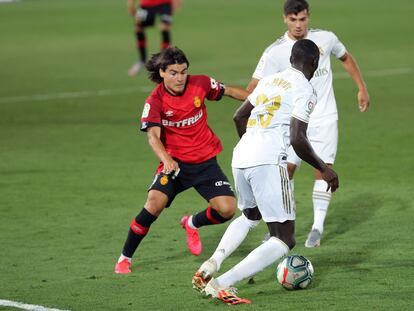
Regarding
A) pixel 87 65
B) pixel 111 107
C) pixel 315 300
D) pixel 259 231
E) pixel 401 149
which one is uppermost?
pixel 315 300

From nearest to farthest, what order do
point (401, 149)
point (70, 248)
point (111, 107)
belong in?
point (70, 248) < point (401, 149) < point (111, 107)

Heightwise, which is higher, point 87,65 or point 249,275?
point 249,275

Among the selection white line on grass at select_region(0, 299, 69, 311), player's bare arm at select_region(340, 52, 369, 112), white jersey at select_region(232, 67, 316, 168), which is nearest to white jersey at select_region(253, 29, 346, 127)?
player's bare arm at select_region(340, 52, 369, 112)

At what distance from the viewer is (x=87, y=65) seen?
86.9ft

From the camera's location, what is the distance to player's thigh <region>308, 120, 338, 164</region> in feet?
36.1

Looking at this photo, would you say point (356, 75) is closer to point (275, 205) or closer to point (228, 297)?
point (275, 205)

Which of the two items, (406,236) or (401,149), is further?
(401,149)

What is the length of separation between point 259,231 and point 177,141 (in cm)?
198

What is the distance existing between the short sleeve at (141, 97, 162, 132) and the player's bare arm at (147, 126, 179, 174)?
0.14 feet

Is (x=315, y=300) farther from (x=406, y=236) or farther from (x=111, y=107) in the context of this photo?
(x=111, y=107)

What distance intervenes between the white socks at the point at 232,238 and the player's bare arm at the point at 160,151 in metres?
0.70

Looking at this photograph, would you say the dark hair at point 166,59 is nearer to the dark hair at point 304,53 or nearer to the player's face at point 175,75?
the player's face at point 175,75

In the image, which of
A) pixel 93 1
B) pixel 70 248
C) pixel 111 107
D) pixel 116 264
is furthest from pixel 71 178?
pixel 93 1

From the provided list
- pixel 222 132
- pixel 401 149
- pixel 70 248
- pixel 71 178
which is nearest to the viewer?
pixel 70 248
